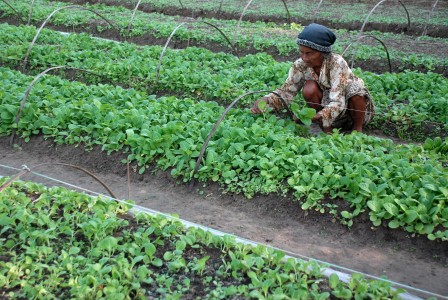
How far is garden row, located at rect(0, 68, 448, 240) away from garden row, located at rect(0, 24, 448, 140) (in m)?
0.98

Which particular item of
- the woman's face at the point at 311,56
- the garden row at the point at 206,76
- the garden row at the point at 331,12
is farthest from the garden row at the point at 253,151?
the garden row at the point at 331,12

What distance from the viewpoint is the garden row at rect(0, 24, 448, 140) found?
673 cm

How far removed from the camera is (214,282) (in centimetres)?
349

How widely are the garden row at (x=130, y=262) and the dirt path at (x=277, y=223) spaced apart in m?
0.67

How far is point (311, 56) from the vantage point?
582 centimetres

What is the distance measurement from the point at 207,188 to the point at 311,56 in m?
1.84

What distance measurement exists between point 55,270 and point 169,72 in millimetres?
4929

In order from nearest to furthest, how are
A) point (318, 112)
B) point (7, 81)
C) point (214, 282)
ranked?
point (214, 282)
point (318, 112)
point (7, 81)

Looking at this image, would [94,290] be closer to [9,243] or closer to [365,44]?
[9,243]

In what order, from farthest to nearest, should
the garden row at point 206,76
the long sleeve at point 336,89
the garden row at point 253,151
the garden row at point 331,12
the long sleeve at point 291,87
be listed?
the garden row at point 331,12 < the garden row at point 206,76 < the long sleeve at point 291,87 < the long sleeve at point 336,89 < the garden row at point 253,151

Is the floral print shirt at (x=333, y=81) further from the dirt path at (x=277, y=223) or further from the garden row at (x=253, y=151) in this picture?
the dirt path at (x=277, y=223)

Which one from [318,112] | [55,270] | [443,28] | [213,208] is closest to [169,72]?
[318,112]

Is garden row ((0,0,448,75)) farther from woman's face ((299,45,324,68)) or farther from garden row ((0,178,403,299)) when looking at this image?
garden row ((0,178,403,299))

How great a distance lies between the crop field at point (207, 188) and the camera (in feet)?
11.6
